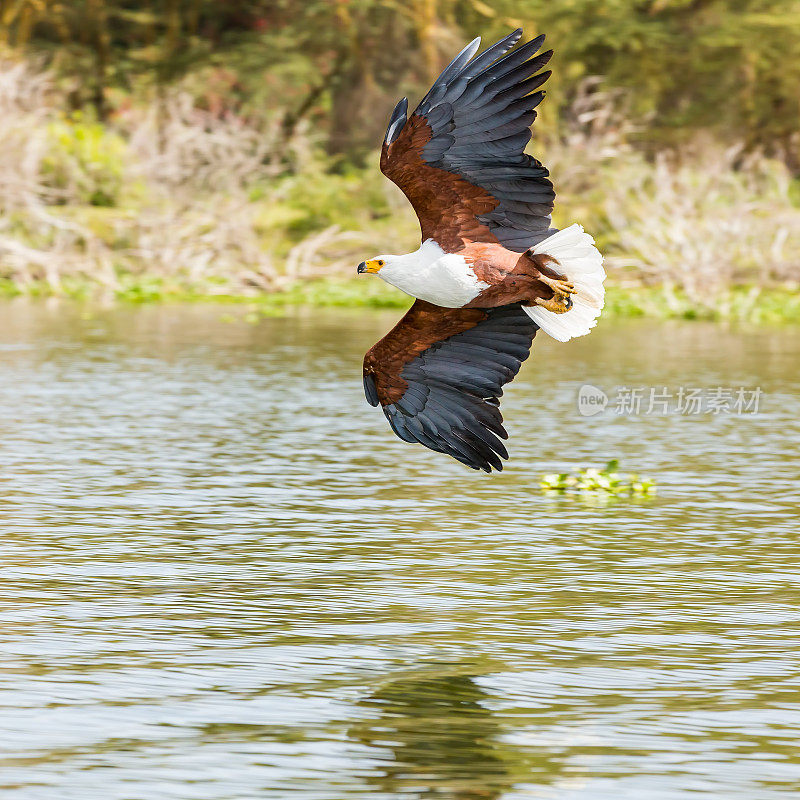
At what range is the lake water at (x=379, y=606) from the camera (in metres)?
6.21

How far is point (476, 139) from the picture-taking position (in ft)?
28.1

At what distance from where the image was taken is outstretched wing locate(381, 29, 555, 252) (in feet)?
28.0

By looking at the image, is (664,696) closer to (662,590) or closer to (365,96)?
(662,590)

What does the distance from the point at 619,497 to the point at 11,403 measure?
643 centimetres

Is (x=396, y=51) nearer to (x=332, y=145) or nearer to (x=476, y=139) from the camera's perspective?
(x=332, y=145)

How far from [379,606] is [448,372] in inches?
54.2

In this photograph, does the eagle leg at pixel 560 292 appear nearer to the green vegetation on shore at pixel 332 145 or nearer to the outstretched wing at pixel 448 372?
the outstretched wing at pixel 448 372

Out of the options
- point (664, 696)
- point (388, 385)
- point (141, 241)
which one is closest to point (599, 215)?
point (141, 241)

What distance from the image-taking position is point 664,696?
7.08m

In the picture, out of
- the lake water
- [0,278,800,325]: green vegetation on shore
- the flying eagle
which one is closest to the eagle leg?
the flying eagle

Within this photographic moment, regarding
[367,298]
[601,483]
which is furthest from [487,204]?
[367,298]

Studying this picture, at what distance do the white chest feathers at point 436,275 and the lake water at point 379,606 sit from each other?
5.02ft
